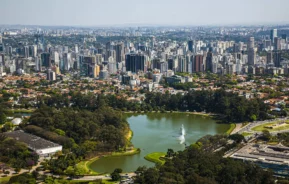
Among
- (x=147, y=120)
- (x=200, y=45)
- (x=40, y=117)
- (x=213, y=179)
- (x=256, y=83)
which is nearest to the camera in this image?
(x=213, y=179)

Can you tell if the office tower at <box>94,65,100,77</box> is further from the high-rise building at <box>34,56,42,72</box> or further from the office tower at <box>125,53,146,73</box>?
the high-rise building at <box>34,56,42,72</box>

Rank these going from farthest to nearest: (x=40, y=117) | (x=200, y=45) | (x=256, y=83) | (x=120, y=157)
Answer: (x=200, y=45)
(x=256, y=83)
(x=40, y=117)
(x=120, y=157)

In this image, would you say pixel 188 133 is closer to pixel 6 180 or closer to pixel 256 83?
pixel 6 180

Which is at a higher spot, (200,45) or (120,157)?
(200,45)

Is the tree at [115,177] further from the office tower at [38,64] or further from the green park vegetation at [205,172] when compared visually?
the office tower at [38,64]

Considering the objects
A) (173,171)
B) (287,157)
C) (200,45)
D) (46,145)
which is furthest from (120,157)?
(200,45)

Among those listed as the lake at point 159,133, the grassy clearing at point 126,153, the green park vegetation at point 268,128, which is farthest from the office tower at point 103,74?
the grassy clearing at point 126,153
